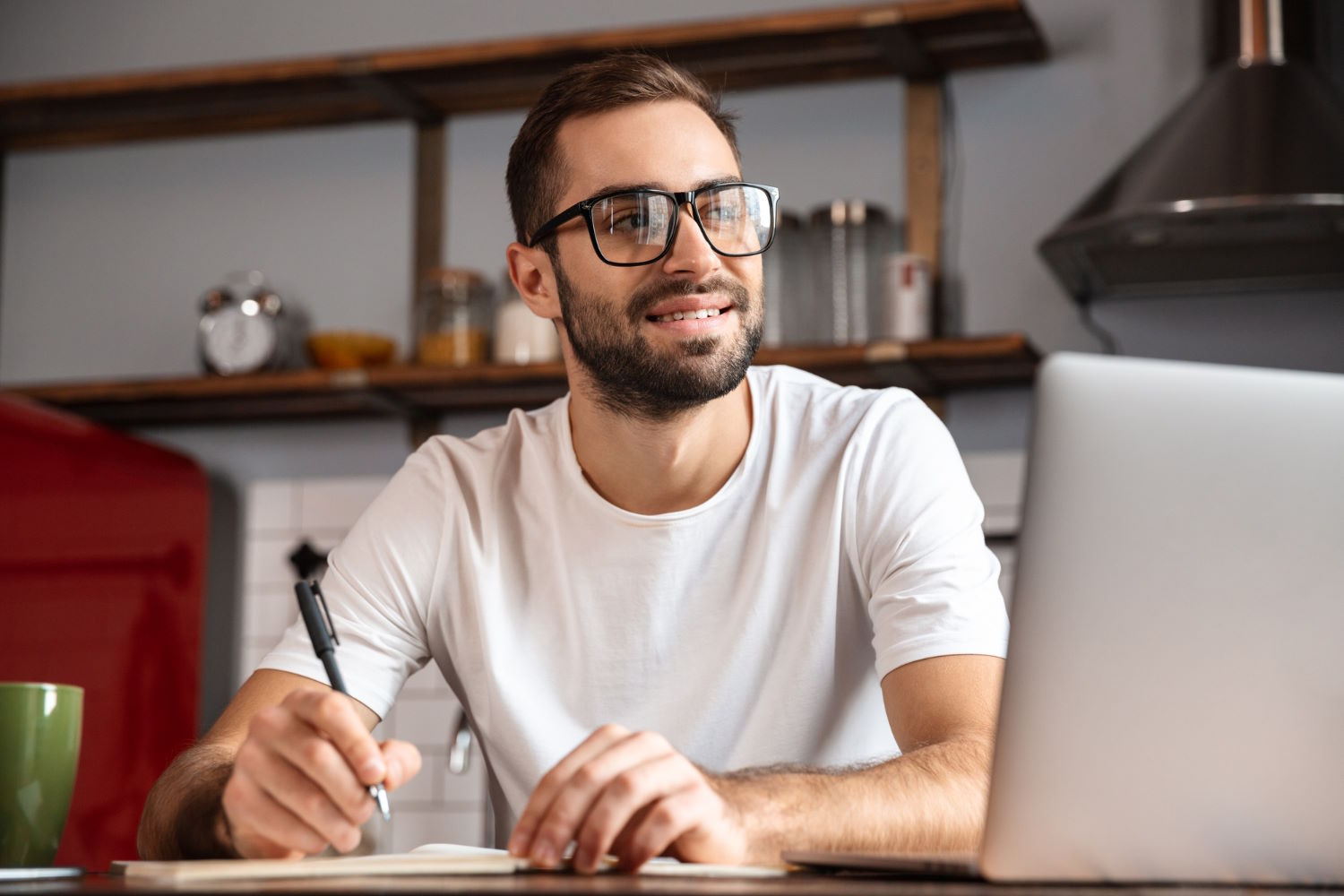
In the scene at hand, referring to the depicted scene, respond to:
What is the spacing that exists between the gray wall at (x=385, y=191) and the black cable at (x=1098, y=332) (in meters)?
0.02

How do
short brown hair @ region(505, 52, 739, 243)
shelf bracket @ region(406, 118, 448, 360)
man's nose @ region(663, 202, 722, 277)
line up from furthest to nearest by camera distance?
shelf bracket @ region(406, 118, 448, 360) → short brown hair @ region(505, 52, 739, 243) → man's nose @ region(663, 202, 722, 277)

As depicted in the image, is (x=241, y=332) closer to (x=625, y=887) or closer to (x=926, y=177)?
(x=926, y=177)

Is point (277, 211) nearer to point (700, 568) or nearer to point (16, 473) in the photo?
point (16, 473)

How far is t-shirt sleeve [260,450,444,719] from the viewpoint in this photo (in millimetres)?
1612

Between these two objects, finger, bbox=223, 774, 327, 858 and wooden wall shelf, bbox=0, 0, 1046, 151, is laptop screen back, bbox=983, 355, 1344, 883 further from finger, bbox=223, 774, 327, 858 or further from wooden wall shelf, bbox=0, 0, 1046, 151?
wooden wall shelf, bbox=0, 0, 1046, 151

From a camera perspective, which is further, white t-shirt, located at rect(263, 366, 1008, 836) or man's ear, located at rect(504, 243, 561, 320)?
man's ear, located at rect(504, 243, 561, 320)

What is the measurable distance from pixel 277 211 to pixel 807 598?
2.37 meters

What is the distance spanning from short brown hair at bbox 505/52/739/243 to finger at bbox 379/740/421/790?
0.94 meters

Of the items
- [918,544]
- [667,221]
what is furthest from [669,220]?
[918,544]

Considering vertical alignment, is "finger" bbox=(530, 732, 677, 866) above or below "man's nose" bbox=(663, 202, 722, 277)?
below

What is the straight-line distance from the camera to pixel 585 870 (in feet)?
2.86

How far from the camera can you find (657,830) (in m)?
0.89

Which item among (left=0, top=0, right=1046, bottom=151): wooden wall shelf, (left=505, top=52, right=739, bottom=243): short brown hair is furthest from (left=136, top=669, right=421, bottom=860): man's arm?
(left=0, top=0, right=1046, bottom=151): wooden wall shelf

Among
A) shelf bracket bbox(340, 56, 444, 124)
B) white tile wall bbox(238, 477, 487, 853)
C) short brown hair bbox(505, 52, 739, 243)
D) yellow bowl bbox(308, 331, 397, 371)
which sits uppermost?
shelf bracket bbox(340, 56, 444, 124)
